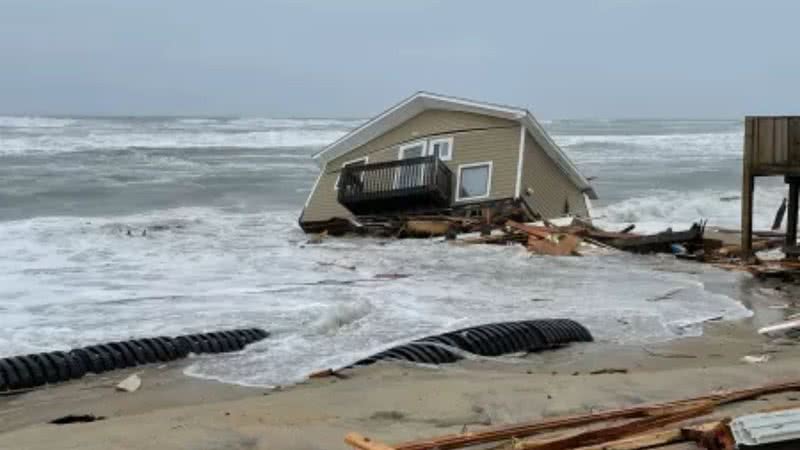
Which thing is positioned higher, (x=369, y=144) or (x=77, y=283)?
(x=369, y=144)

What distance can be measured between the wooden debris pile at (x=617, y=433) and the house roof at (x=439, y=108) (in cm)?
1854

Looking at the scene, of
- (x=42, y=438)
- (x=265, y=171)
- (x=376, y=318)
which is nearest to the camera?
(x=42, y=438)

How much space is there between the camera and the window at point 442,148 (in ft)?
81.8

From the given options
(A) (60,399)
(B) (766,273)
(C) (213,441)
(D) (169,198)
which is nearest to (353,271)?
(B) (766,273)

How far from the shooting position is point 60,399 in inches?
303

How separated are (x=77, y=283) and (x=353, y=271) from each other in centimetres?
478

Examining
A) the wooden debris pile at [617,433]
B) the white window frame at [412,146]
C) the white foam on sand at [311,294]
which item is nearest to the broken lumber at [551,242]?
the white foam on sand at [311,294]

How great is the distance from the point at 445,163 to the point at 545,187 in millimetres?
2957

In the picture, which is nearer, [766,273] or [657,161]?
[766,273]

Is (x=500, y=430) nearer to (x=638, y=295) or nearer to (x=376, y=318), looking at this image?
(x=376, y=318)

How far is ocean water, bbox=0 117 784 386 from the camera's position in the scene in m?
10.7

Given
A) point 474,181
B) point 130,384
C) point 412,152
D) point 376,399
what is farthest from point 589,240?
point 376,399

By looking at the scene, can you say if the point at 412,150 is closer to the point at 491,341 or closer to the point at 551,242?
the point at 551,242

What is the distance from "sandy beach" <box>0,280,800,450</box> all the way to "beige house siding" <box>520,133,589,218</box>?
15.0 metres
